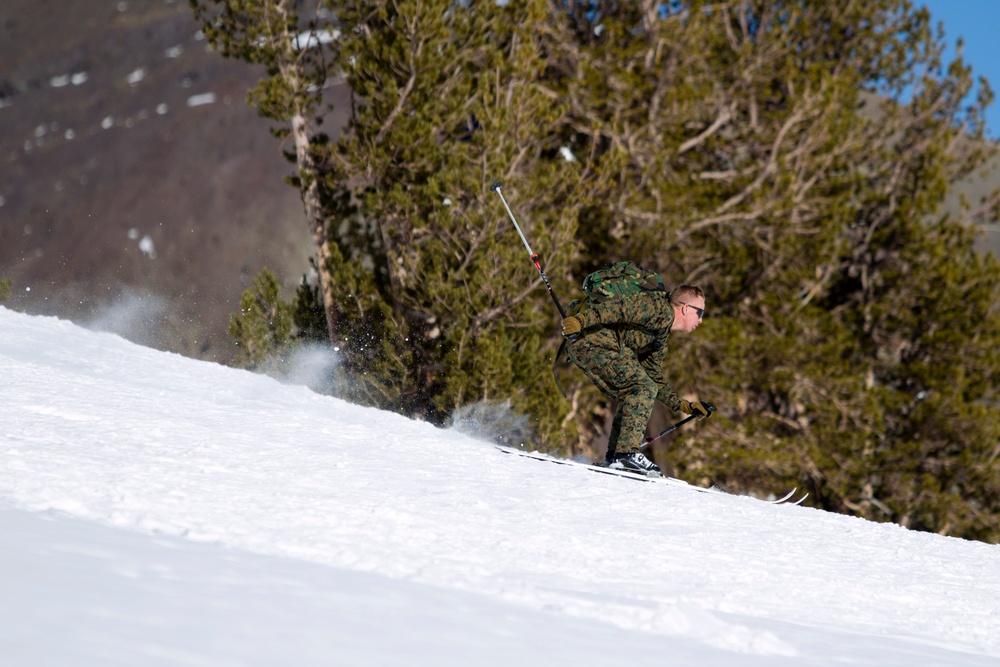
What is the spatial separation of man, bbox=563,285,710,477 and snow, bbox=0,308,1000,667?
631mm

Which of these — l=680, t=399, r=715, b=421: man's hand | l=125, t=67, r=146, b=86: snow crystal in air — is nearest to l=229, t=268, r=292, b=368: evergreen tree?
l=680, t=399, r=715, b=421: man's hand

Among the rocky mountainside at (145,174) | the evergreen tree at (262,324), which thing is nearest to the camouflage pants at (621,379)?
the evergreen tree at (262,324)

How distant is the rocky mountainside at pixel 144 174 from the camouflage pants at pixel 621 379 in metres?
83.1

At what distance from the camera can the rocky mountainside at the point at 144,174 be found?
104938mm

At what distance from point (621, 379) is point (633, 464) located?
677 mm

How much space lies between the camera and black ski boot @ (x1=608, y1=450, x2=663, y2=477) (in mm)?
7547

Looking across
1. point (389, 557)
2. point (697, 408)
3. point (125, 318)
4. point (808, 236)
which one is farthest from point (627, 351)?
point (808, 236)

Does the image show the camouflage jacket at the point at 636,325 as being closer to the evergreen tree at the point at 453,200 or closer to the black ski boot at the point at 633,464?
the black ski boot at the point at 633,464

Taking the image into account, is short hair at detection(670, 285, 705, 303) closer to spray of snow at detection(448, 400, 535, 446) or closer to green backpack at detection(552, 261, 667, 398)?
green backpack at detection(552, 261, 667, 398)

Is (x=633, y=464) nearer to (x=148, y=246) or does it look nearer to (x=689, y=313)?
(x=689, y=313)

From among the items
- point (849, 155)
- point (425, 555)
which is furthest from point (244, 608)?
point (849, 155)

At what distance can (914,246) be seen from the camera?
72.2ft

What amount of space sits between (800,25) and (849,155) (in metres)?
2.98

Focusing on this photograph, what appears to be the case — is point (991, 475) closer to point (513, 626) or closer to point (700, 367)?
point (700, 367)
